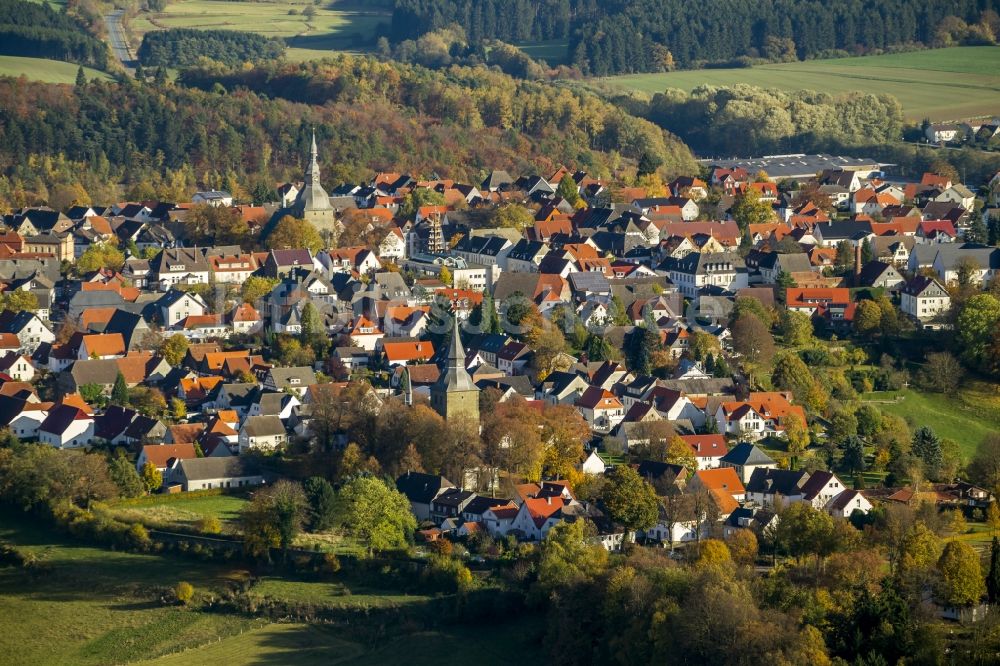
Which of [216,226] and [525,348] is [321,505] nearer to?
[525,348]

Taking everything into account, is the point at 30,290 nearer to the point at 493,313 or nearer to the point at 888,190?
the point at 493,313

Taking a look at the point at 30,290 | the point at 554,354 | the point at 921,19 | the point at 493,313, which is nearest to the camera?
the point at 554,354

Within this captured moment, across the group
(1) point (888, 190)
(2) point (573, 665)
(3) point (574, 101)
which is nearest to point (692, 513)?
(2) point (573, 665)

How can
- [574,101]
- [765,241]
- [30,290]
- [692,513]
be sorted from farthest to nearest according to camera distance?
1. [574,101]
2. [765,241]
3. [30,290]
4. [692,513]

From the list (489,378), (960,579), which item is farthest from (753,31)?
(960,579)

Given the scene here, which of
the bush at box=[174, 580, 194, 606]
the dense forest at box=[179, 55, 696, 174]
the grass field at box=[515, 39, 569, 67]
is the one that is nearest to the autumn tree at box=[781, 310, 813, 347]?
the bush at box=[174, 580, 194, 606]

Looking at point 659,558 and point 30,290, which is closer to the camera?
point 659,558

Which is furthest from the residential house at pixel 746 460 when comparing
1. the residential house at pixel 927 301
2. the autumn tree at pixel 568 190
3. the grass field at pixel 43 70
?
the grass field at pixel 43 70
